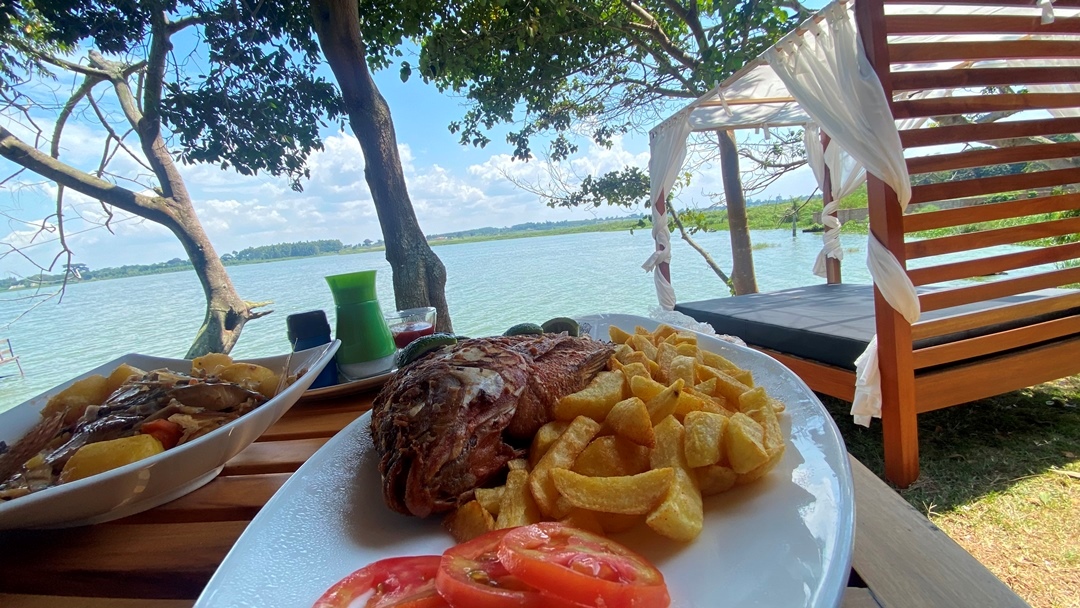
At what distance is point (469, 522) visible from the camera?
0.61 metres

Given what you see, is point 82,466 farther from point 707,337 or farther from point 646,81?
point 646,81

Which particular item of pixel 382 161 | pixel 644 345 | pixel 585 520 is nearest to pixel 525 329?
pixel 644 345

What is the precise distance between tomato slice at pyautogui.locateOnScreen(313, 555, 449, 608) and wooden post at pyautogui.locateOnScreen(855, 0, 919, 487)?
100 inches

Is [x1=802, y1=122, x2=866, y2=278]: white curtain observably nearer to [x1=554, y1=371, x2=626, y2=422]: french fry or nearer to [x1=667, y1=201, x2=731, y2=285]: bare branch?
[x1=667, y1=201, x2=731, y2=285]: bare branch

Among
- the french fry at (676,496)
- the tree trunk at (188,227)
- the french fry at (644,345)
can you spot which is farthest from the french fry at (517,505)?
the tree trunk at (188,227)

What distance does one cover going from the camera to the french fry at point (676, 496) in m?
0.54

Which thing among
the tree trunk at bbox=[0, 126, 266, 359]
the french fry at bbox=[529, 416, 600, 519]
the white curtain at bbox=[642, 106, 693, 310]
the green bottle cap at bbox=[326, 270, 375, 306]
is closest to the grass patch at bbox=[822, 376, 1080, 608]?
the french fry at bbox=[529, 416, 600, 519]

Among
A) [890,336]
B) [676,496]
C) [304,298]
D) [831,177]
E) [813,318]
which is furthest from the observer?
[304,298]

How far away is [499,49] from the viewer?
4973mm

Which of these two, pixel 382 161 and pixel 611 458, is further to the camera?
pixel 382 161

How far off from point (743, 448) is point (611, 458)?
0.21m

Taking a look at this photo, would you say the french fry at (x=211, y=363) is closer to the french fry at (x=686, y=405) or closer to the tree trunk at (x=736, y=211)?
the french fry at (x=686, y=405)

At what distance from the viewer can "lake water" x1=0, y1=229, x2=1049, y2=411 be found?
629 cm

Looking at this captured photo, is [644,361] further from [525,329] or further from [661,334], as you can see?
[525,329]
